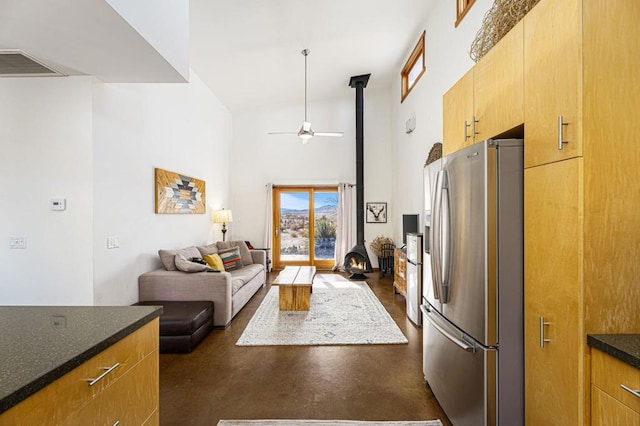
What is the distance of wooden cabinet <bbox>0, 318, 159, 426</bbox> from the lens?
2.70ft

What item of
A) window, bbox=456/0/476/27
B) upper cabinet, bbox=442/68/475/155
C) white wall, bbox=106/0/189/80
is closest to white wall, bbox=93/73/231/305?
white wall, bbox=106/0/189/80

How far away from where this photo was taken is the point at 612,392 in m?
1.10

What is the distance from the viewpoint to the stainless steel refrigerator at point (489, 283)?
1.61 metres

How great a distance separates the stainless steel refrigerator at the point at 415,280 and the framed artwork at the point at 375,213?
126 inches

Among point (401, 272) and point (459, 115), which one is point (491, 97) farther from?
point (401, 272)

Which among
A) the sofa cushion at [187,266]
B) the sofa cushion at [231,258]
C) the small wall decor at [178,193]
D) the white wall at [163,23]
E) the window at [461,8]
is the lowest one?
the sofa cushion at [231,258]

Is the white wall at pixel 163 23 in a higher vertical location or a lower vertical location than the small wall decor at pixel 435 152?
higher

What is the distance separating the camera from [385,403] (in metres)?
2.27

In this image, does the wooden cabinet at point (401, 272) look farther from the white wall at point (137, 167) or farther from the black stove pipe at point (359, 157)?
the white wall at point (137, 167)

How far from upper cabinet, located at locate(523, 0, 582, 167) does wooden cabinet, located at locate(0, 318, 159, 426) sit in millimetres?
1894

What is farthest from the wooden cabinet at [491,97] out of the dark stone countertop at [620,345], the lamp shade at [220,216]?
the lamp shade at [220,216]

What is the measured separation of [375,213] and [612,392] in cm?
629

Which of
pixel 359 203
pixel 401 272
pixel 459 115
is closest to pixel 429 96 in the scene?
pixel 359 203

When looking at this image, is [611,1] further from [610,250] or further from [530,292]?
[530,292]
